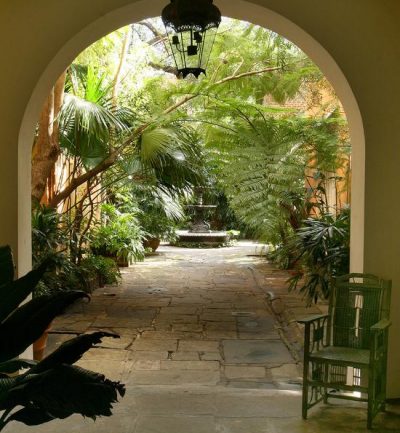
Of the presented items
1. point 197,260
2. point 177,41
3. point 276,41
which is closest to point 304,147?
point 276,41

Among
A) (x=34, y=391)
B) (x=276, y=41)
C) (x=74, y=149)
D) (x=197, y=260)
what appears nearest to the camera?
(x=34, y=391)

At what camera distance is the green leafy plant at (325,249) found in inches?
209

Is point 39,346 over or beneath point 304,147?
beneath

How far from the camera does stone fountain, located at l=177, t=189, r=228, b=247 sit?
635 inches

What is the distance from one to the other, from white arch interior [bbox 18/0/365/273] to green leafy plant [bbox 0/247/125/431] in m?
2.19

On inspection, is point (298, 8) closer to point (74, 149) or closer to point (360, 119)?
point (360, 119)

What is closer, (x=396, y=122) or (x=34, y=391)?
(x=34, y=391)

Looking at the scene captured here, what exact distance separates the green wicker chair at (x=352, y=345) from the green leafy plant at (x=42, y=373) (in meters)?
1.98

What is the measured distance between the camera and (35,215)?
5.54m

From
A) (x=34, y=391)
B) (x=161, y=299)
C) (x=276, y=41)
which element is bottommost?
(x=161, y=299)

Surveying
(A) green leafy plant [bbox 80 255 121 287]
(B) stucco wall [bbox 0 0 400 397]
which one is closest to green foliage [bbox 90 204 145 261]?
(A) green leafy plant [bbox 80 255 121 287]

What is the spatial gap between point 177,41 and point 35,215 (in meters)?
2.99

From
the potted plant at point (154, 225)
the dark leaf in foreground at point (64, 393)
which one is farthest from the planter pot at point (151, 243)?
the dark leaf in foreground at point (64, 393)

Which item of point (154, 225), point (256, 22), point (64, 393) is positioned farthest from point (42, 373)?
point (154, 225)
